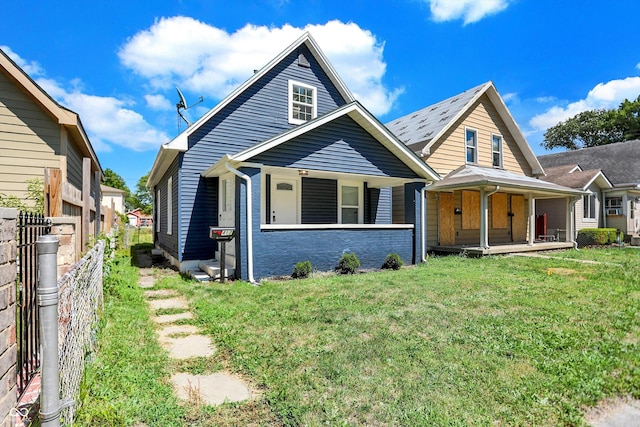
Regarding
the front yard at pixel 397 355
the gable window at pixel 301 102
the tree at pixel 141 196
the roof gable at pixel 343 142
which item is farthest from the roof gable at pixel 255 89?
the tree at pixel 141 196

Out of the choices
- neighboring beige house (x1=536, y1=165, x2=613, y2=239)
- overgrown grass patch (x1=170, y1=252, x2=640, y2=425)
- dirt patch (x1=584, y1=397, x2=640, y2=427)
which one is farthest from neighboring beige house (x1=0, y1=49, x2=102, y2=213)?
neighboring beige house (x1=536, y1=165, x2=613, y2=239)

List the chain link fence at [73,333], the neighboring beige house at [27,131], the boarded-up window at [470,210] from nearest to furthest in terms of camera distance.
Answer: the chain link fence at [73,333], the neighboring beige house at [27,131], the boarded-up window at [470,210]

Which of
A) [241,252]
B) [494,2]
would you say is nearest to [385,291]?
[241,252]

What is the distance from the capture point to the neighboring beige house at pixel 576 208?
18.3 m

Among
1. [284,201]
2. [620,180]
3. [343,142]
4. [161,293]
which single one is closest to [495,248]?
[343,142]

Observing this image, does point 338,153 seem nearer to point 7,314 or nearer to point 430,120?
point 7,314

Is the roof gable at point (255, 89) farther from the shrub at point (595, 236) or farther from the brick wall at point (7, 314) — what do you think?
the shrub at point (595, 236)

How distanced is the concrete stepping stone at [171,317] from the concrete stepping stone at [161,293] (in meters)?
1.40

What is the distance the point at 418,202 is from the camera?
10.7m

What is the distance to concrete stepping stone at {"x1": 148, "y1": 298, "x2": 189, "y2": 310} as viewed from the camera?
231 inches

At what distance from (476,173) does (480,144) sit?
3.16 m

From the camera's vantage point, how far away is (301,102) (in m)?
11.5

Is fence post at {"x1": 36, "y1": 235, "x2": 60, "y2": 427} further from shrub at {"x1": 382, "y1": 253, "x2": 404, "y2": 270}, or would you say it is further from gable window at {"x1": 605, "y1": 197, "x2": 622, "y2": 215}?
gable window at {"x1": 605, "y1": 197, "x2": 622, "y2": 215}

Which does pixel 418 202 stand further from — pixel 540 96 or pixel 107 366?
pixel 540 96
